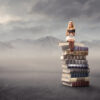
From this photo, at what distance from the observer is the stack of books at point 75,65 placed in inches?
6048

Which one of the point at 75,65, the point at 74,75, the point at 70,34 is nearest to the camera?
the point at 70,34

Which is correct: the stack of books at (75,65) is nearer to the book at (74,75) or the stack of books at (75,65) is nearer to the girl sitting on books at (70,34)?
the book at (74,75)

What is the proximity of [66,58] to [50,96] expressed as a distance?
24.9m

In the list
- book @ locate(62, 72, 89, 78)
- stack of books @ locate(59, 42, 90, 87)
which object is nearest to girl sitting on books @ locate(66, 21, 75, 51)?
stack of books @ locate(59, 42, 90, 87)

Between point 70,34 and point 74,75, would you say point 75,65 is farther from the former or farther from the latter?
point 70,34

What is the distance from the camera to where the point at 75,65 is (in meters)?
155

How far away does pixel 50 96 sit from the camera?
14100 cm

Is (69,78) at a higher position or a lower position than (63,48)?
lower

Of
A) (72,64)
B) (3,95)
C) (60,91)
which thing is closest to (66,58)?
(72,64)

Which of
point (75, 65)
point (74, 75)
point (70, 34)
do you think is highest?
point (70, 34)

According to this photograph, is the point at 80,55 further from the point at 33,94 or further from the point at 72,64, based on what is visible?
the point at 33,94

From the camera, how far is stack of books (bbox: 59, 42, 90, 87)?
504 feet

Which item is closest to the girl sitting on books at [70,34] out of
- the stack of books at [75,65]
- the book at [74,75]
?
the stack of books at [75,65]

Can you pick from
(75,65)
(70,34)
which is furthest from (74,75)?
(70,34)
